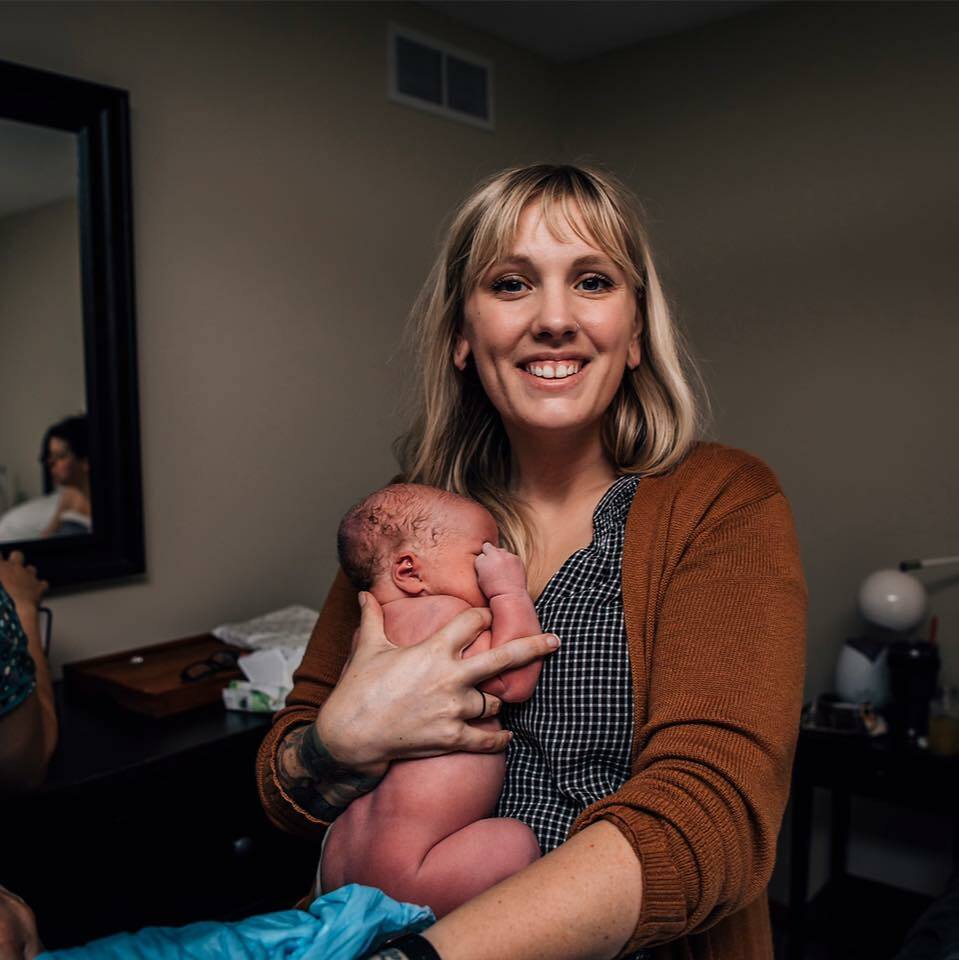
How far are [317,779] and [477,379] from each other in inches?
26.5

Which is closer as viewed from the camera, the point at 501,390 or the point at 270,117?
the point at 501,390

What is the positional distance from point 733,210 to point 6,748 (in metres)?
2.89

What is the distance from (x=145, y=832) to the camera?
76.7 inches

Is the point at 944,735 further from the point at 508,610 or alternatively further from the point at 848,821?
the point at 508,610

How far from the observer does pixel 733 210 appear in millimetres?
3416

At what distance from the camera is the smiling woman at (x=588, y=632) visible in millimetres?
892

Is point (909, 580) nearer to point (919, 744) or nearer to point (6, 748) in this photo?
point (919, 744)

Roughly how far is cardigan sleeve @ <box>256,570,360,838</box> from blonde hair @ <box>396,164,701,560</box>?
245 millimetres

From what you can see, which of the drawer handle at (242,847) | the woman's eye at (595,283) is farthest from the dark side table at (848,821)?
the woman's eye at (595,283)

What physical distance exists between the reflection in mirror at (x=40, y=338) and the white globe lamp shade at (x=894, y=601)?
2254 mm

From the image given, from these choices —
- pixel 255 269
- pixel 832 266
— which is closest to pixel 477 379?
pixel 255 269

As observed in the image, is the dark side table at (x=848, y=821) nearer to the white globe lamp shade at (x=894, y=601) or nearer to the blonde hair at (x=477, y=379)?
the white globe lamp shade at (x=894, y=601)

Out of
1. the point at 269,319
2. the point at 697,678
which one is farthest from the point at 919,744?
the point at 269,319

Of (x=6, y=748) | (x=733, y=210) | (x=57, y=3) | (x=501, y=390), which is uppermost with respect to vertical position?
(x=57, y=3)
